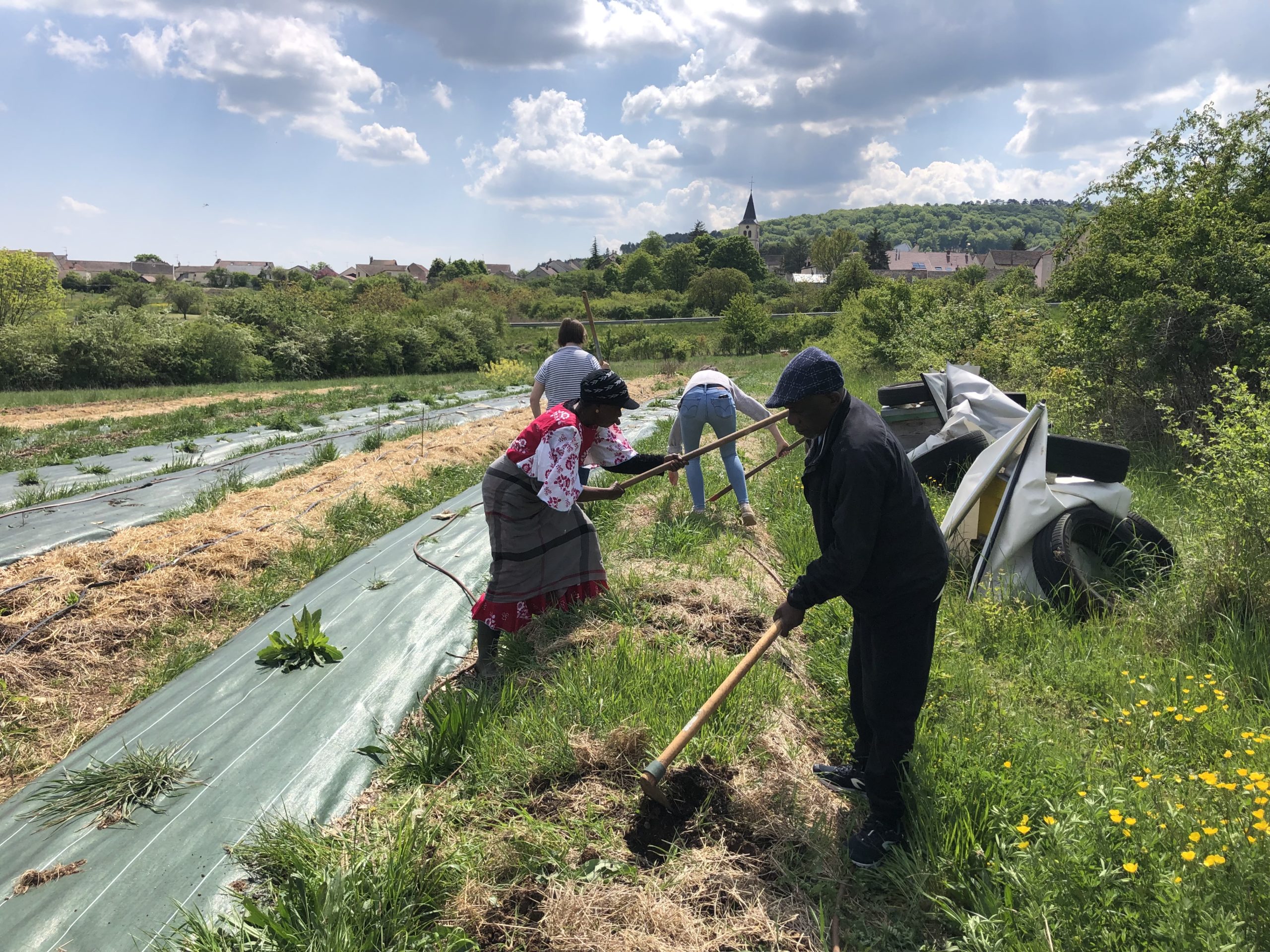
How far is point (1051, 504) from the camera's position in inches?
171

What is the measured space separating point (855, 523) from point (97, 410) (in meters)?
20.1

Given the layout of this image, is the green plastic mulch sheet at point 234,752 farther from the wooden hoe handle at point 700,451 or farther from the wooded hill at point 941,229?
the wooded hill at point 941,229

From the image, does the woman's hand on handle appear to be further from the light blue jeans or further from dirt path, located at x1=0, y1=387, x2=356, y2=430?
dirt path, located at x1=0, y1=387, x2=356, y2=430

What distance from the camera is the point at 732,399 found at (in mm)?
6098

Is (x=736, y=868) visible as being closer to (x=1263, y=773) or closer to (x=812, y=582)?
(x=812, y=582)

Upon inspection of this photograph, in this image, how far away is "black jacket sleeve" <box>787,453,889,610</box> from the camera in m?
2.31

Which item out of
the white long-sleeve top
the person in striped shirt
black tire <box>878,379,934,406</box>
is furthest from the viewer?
black tire <box>878,379,934,406</box>

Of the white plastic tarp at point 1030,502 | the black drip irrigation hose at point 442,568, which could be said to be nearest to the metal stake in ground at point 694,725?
the black drip irrigation hose at point 442,568

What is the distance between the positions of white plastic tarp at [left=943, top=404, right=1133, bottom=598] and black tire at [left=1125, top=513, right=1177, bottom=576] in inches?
4.6

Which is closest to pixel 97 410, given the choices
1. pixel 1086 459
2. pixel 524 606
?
pixel 524 606

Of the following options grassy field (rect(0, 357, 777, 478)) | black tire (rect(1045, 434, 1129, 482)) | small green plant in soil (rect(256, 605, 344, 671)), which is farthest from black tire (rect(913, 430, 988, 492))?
grassy field (rect(0, 357, 777, 478))

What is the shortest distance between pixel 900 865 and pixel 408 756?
2.16 metres

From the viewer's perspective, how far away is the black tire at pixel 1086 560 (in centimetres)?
425

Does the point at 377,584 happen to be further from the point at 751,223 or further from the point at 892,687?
the point at 751,223
